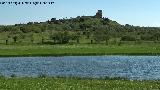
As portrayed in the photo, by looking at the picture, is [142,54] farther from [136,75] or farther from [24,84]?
[24,84]

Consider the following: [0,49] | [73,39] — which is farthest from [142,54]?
[73,39]

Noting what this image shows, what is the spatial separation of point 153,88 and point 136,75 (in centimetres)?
1743

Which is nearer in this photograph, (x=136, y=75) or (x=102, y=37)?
(x=136, y=75)

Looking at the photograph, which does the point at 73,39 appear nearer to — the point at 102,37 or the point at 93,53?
the point at 102,37

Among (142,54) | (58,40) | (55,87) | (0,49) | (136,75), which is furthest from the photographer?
(58,40)

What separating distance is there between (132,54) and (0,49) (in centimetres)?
3213

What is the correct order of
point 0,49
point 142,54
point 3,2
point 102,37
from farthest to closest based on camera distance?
point 102,37, point 0,49, point 142,54, point 3,2

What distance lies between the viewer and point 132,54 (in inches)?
3821

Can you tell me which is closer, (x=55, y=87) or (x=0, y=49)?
(x=55, y=87)

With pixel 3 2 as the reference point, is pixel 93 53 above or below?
below

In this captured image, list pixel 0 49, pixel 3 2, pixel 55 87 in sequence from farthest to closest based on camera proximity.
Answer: pixel 0 49
pixel 3 2
pixel 55 87

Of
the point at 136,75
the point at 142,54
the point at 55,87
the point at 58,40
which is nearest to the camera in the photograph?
the point at 55,87

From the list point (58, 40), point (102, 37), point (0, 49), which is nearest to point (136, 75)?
point (0, 49)

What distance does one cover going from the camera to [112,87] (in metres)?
31.7
